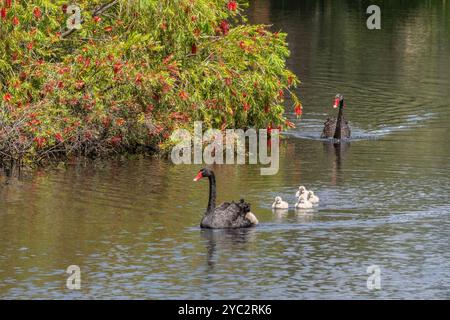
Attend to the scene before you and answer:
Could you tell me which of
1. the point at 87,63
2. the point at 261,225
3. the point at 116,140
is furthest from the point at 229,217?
the point at 87,63

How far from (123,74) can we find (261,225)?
30.8ft

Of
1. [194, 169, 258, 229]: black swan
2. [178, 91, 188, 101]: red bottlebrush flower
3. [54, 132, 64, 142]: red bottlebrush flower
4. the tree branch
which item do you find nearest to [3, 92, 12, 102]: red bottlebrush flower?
[54, 132, 64, 142]: red bottlebrush flower

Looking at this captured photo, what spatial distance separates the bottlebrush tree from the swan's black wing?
788 cm

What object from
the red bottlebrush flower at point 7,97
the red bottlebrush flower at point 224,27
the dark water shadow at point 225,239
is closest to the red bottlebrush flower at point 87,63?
the red bottlebrush flower at point 7,97

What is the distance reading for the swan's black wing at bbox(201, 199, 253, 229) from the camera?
31625 mm

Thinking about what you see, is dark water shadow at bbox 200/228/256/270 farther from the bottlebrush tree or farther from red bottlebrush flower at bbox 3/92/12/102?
red bottlebrush flower at bbox 3/92/12/102

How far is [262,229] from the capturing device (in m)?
31.7

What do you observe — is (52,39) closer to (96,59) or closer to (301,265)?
(96,59)

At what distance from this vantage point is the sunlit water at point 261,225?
2703 centimetres

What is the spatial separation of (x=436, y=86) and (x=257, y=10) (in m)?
36.6
